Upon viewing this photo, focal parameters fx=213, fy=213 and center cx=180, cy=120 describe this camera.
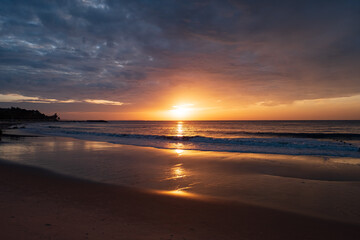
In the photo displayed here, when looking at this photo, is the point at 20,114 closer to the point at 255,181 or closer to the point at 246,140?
the point at 246,140

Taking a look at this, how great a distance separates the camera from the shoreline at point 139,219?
4.11 meters

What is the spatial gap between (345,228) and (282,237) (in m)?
1.65

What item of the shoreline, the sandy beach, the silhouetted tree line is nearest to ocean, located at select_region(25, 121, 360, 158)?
the sandy beach

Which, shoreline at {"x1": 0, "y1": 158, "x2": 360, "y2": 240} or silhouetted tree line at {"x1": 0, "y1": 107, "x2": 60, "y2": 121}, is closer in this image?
shoreline at {"x1": 0, "y1": 158, "x2": 360, "y2": 240}

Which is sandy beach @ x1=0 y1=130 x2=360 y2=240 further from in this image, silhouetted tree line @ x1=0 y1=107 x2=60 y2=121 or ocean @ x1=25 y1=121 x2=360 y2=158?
silhouetted tree line @ x1=0 y1=107 x2=60 y2=121

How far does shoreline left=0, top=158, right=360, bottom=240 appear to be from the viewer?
4.11m

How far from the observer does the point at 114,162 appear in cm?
1191

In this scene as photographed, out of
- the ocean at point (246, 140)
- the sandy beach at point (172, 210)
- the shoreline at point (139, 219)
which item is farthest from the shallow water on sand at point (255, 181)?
the ocean at point (246, 140)

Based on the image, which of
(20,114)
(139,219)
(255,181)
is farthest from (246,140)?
(20,114)

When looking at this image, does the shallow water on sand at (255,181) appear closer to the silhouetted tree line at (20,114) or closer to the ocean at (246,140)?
the ocean at (246,140)

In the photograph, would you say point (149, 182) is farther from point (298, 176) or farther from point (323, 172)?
point (323, 172)

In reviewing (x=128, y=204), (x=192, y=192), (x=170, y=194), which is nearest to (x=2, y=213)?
(x=128, y=204)

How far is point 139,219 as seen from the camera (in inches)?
187

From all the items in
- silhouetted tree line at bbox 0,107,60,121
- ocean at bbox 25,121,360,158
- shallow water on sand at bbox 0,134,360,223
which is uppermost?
silhouetted tree line at bbox 0,107,60,121
